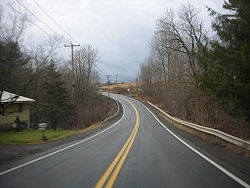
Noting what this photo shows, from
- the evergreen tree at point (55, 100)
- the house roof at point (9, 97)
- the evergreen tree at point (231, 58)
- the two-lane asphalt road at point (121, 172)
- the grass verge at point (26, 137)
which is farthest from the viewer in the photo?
the evergreen tree at point (55, 100)

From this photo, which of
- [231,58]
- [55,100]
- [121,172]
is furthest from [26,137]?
[55,100]

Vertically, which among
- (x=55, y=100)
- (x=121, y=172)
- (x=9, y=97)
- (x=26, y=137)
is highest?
(x=55, y=100)

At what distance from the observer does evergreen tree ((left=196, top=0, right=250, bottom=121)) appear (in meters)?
8.83

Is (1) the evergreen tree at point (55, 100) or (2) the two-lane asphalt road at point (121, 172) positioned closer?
(2) the two-lane asphalt road at point (121, 172)

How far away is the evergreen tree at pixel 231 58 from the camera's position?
8.83 meters

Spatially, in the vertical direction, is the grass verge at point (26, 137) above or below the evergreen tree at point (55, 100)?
below

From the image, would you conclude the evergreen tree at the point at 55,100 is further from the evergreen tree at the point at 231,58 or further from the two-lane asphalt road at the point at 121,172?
the evergreen tree at the point at 231,58

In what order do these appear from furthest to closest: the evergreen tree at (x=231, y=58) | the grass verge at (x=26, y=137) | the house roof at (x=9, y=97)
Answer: the grass verge at (x=26, y=137) → the house roof at (x=9, y=97) → the evergreen tree at (x=231, y=58)

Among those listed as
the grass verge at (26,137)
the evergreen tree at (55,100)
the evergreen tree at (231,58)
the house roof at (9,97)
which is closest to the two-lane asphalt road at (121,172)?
the evergreen tree at (231,58)

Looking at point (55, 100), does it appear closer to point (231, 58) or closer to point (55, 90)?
point (55, 90)

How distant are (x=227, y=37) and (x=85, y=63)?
50.4 meters

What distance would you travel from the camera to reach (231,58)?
9234 millimetres

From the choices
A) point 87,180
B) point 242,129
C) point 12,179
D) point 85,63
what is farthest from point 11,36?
point 85,63

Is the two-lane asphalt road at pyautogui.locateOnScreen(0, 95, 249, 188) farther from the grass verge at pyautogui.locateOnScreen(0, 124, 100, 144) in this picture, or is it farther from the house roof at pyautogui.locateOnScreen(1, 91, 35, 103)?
the grass verge at pyautogui.locateOnScreen(0, 124, 100, 144)
